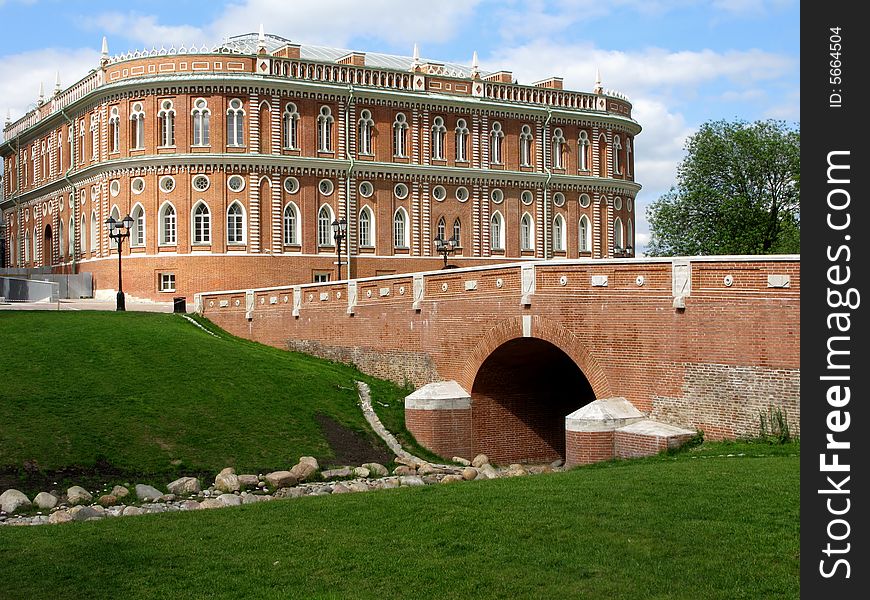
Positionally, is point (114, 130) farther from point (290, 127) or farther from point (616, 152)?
point (616, 152)

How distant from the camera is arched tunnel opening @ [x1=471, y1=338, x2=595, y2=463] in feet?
94.0

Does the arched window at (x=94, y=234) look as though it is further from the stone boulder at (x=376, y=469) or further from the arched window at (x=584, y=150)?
the stone boulder at (x=376, y=469)

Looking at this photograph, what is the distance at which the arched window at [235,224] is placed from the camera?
181 ft

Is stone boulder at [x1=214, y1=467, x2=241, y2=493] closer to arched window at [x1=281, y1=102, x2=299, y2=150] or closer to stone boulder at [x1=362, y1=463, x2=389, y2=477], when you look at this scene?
stone boulder at [x1=362, y1=463, x2=389, y2=477]

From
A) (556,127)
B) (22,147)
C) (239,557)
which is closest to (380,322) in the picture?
(239,557)

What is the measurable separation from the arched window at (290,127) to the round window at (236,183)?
3.03 metres

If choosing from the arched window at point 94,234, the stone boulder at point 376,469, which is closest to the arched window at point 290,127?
the arched window at point 94,234

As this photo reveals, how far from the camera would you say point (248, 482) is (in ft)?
72.0

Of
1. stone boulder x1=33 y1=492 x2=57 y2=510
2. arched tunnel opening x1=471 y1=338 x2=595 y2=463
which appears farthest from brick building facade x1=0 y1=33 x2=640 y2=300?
stone boulder x1=33 y1=492 x2=57 y2=510

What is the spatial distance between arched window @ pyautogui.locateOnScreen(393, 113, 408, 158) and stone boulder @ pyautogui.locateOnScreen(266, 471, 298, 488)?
39172mm

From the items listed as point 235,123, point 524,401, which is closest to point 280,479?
point 524,401

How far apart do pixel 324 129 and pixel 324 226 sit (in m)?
5.16

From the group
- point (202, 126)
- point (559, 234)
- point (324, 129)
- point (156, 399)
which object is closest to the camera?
point (156, 399)
